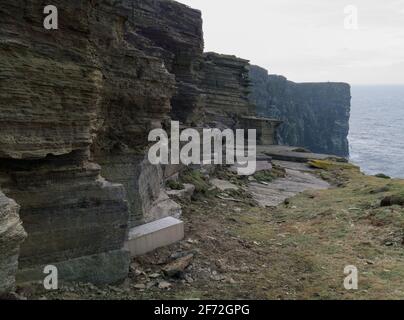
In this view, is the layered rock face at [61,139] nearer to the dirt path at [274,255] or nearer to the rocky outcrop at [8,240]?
the rocky outcrop at [8,240]

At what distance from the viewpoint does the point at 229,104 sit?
131 ft

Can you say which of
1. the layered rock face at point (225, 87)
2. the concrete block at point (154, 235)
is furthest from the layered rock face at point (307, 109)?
the concrete block at point (154, 235)

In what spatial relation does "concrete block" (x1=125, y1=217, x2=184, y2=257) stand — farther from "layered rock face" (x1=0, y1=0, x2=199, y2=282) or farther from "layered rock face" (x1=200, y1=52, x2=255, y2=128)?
"layered rock face" (x1=200, y1=52, x2=255, y2=128)

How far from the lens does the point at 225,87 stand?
4012cm

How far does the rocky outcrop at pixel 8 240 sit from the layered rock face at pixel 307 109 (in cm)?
9666

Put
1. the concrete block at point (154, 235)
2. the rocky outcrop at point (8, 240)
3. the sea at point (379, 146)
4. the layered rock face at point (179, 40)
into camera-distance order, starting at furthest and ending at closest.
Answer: the sea at point (379, 146) → the layered rock face at point (179, 40) → the concrete block at point (154, 235) → the rocky outcrop at point (8, 240)

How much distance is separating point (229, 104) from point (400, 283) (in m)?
32.4

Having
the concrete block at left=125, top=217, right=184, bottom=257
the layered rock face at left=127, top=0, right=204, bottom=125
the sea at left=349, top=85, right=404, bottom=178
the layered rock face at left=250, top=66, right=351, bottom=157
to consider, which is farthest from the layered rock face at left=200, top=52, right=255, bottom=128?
the layered rock face at left=250, top=66, right=351, bottom=157

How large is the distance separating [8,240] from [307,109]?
4743 inches

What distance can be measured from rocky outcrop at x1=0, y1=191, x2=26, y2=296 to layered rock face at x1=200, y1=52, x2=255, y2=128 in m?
31.7

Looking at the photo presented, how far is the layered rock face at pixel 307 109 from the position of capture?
107 metres

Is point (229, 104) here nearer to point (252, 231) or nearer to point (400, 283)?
point (252, 231)

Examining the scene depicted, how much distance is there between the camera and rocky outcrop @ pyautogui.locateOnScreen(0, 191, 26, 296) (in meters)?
5.61
